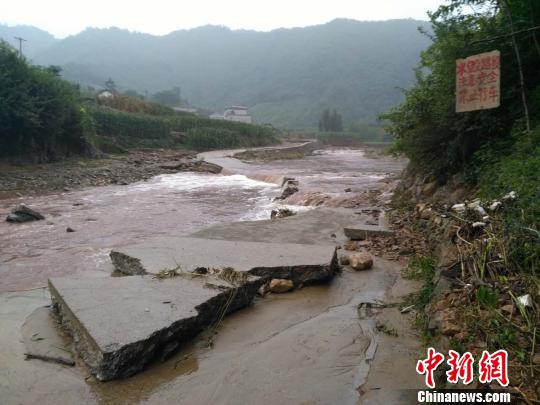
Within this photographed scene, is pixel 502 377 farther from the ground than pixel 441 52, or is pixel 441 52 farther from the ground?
pixel 441 52

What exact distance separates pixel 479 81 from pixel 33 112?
23.0m

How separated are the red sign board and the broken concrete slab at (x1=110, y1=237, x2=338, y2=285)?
109 inches

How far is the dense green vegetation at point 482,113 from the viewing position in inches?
209

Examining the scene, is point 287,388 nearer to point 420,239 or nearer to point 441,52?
point 420,239

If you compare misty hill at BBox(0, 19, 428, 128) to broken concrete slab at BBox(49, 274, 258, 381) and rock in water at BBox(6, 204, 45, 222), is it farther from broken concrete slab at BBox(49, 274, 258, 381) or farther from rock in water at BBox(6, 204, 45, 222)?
broken concrete slab at BBox(49, 274, 258, 381)

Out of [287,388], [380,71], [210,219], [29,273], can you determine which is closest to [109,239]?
[29,273]

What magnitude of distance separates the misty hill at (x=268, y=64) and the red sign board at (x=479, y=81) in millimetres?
94464

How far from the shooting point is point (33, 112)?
2236cm

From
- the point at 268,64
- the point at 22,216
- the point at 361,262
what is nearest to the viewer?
the point at 361,262

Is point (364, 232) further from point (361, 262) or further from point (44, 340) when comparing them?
point (44, 340)

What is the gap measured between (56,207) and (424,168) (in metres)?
11.2

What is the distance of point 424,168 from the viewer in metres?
8.40

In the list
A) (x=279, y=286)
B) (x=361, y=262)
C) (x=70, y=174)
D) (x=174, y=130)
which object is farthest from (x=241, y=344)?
(x=174, y=130)

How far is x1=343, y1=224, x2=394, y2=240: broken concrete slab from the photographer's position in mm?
6789
